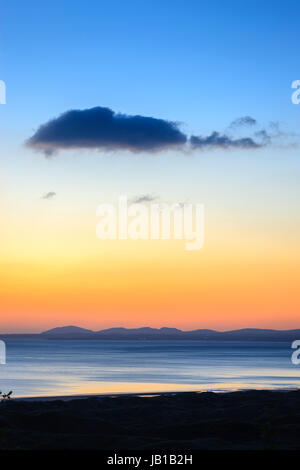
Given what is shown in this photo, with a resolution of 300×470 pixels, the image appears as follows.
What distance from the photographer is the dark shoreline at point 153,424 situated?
23.3 m

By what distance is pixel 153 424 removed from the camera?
28156 millimetres

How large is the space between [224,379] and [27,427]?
37892 millimetres

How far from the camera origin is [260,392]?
39406mm

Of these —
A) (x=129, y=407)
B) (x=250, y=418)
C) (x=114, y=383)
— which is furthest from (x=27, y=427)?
(x=114, y=383)

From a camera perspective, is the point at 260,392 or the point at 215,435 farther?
the point at 260,392

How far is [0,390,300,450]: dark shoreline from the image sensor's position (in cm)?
2333
